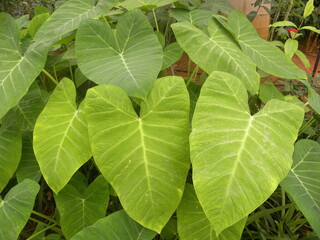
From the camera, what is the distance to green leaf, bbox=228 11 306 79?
45.4 inches

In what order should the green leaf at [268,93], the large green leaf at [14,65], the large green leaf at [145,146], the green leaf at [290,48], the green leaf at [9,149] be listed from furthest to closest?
the green leaf at [290,48], the green leaf at [268,93], the green leaf at [9,149], the large green leaf at [14,65], the large green leaf at [145,146]

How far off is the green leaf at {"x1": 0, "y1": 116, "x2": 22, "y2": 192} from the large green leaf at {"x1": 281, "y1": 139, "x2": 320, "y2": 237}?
0.90 meters

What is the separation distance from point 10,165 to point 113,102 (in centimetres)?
49

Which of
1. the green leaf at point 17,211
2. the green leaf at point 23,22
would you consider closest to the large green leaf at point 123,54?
the green leaf at point 17,211

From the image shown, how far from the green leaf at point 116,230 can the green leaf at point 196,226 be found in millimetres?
98

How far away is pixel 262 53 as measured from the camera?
126cm

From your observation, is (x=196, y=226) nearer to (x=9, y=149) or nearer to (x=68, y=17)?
(x=9, y=149)

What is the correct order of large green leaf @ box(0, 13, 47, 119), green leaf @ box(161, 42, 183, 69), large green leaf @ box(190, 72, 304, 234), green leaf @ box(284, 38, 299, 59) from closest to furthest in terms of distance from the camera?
1. large green leaf @ box(190, 72, 304, 234)
2. large green leaf @ box(0, 13, 47, 119)
3. green leaf @ box(161, 42, 183, 69)
4. green leaf @ box(284, 38, 299, 59)

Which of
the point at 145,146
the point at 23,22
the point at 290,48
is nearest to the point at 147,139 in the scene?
the point at 145,146

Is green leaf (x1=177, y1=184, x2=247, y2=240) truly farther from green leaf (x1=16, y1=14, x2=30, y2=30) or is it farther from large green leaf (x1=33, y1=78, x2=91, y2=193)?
green leaf (x1=16, y1=14, x2=30, y2=30)

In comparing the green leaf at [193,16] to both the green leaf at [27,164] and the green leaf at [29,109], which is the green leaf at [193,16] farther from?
the green leaf at [27,164]

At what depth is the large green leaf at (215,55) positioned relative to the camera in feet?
3.57

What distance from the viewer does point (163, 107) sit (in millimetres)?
933

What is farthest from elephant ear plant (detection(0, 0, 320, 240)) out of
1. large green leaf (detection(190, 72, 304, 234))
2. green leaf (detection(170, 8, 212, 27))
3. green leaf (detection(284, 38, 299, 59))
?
green leaf (detection(284, 38, 299, 59))
